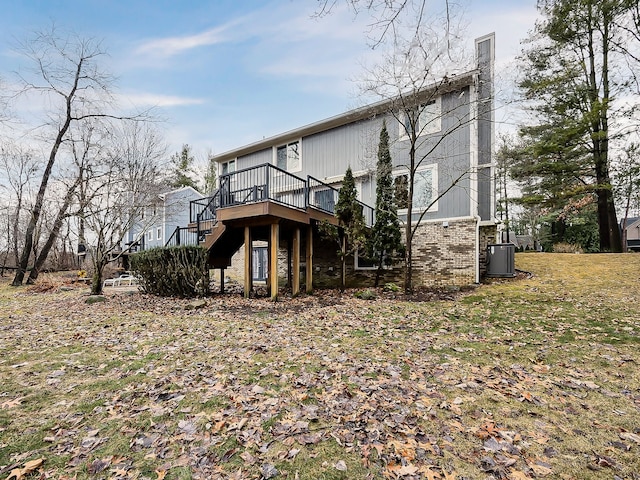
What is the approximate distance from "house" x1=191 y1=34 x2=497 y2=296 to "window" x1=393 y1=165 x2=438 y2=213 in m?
0.04

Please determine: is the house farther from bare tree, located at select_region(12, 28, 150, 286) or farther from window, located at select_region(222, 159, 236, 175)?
bare tree, located at select_region(12, 28, 150, 286)

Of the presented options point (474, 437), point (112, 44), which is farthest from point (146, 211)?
point (474, 437)

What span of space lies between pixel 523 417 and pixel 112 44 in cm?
1879

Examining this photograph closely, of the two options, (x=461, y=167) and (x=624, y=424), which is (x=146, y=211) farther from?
(x=624, y=424)

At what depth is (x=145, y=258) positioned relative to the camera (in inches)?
429

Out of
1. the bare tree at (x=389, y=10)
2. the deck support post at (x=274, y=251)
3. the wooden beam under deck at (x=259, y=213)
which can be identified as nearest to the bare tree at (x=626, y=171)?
the wooden beam under deck at (x=259, y=213)

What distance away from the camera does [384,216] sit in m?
11.0

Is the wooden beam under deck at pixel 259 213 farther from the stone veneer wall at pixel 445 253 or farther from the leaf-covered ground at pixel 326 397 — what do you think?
the stone veneer wall at pixel 445 253

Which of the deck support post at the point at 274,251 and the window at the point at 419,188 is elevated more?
the window at the point at 419,188

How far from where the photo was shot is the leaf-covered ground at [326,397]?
2.42 meters

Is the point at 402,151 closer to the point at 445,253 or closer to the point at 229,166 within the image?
the point at 445,253

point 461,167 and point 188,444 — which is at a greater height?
point 461,167

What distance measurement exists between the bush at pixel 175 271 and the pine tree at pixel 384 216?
5649mm

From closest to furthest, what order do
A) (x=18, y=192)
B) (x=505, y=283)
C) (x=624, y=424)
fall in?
(x=624, y=424), (x=505, y=283), (x=18, y=192)
